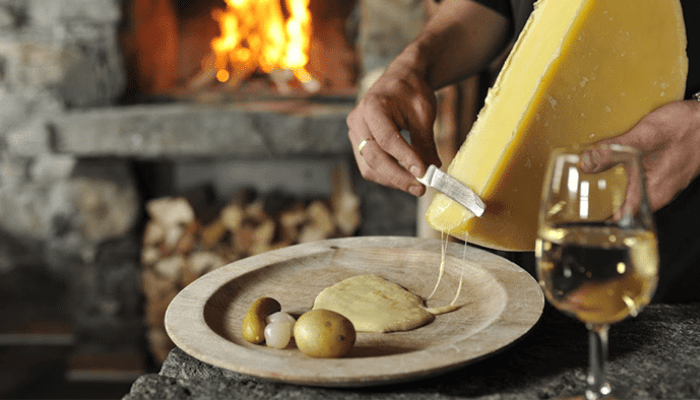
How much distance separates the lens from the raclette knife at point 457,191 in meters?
0.77

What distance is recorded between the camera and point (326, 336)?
24.9 inches

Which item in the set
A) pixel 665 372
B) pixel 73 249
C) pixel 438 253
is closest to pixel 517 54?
pixel 438 253

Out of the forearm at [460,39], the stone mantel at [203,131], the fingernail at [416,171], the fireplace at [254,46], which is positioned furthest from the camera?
the fireplace at [254,46]

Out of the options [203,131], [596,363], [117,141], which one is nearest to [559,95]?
[596,363]

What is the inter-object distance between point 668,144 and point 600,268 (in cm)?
44

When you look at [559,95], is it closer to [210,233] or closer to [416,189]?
[416,189]

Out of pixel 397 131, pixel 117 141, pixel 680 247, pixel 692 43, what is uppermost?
pixel 692 43

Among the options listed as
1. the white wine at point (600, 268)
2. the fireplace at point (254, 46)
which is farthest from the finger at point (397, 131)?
the fireplace at point (254, 46)

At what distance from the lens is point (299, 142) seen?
6.77 feet

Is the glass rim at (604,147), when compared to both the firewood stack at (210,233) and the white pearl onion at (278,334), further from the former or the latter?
the firewood stack at (210,233)

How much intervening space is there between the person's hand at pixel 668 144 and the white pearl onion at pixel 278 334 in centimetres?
46

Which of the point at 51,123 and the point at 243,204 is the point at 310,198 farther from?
the point at 51,123

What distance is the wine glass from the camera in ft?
1.56

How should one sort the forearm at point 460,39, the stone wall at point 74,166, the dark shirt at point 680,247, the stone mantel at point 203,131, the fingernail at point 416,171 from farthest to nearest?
the stone wall at point 74,166
the stone mantel at point 203,131
the forearm at point 460,39
the dark shirt at point 680,247
the fingernail at point 416,171
